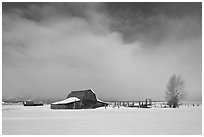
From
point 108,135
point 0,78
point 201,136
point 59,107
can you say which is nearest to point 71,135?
point 108,135

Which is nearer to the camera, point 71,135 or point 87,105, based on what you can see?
point 71,135

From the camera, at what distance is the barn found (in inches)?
2080

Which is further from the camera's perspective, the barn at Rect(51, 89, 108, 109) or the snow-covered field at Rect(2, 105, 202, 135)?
the barn at Rect(51, 89, 108, 109)

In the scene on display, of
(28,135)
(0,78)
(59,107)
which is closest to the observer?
(28,135)

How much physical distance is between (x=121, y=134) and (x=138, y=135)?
948mm

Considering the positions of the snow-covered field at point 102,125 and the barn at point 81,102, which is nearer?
the snow-covered field at point 102,125

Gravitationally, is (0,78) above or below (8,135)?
above

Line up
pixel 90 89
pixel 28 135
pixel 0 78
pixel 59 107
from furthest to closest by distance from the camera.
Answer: pixel 90 89 → pixel 59 107 → pixel 0 78 → pixel 28 135

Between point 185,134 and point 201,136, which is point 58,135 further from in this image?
point 201,136

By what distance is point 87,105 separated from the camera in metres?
54.5

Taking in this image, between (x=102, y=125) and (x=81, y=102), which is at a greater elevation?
(x=102, y=125)

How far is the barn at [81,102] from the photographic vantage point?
52.8 meters

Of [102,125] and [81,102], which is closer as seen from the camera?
[102,125]

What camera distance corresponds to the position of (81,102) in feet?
176
